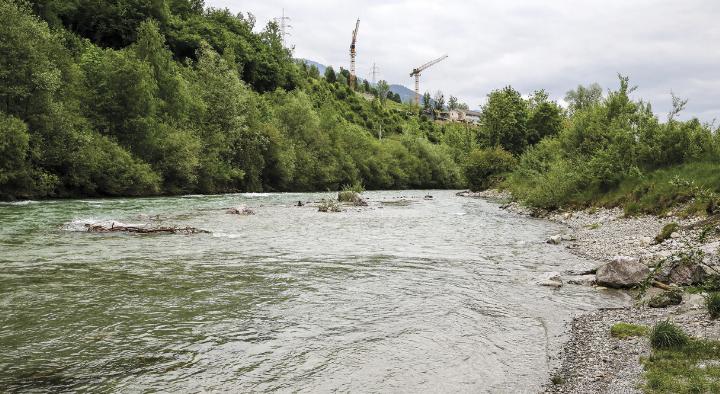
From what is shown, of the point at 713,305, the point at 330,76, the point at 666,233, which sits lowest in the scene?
the point at 713,305

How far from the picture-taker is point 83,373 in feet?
26.0

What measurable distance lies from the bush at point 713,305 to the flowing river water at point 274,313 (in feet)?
9.37

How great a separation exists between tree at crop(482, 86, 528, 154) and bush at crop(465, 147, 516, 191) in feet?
18.7

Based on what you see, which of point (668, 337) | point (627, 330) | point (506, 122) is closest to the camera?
point (668, 337)

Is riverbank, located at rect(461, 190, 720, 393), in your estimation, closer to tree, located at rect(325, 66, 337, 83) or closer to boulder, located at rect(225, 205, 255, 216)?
boulder, located at rect(225, 205, 255, 216)

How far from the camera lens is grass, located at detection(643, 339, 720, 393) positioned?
6.84 meters

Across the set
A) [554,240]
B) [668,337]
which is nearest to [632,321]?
[668,337]

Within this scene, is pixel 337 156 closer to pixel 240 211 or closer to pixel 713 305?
pixel 240 211

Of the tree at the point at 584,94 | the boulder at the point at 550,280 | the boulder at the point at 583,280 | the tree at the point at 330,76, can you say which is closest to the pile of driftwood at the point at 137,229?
the boulder at the point at 550,280

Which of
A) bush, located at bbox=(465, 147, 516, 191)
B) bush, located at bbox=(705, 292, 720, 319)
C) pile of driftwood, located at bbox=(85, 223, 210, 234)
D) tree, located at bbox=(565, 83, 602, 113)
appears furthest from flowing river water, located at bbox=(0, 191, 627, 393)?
tree, located at bbox=(565, 83, 602, 113)

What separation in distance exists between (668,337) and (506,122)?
91190mm

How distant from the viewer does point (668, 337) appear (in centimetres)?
865

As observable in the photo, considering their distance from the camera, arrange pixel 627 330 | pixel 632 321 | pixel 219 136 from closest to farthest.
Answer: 1. pixel 627 330
2. pixel 632 321
3. pixel 219 136

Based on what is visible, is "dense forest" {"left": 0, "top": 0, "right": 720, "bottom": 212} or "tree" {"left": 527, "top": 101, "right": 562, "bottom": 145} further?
"tree" {"left": 527, "top": 101, "right": 562, "bottom": 145}
